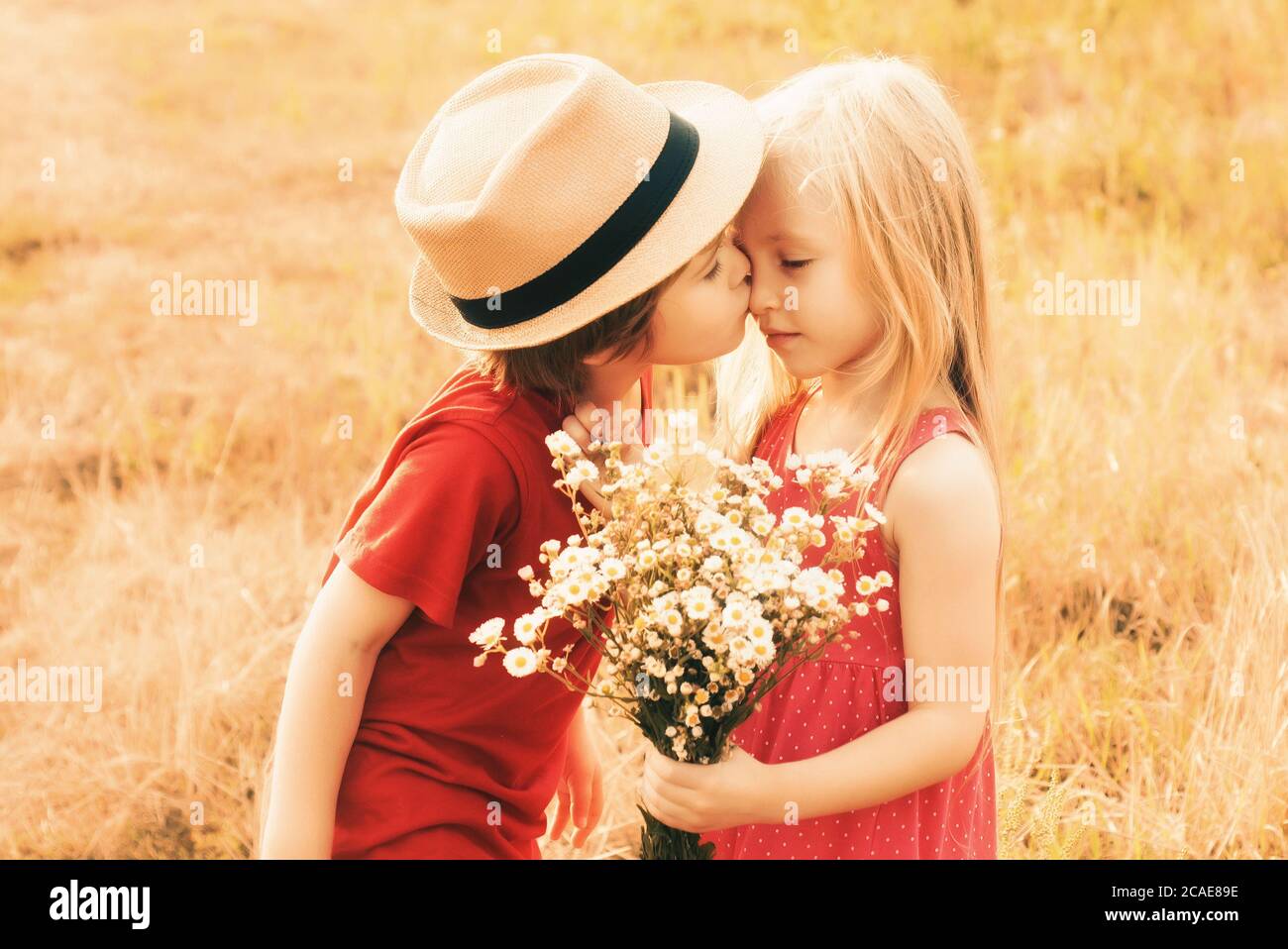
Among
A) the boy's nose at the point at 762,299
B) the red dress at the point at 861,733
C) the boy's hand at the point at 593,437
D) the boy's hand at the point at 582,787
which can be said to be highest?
the boy's nose at the point at 762,299

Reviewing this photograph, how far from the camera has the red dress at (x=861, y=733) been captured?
2.21m

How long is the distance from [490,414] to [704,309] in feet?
1.31

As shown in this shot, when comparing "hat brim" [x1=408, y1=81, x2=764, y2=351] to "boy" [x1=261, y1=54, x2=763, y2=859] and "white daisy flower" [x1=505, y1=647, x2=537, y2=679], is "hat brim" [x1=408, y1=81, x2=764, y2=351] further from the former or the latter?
"white daisy flower" [x1=505, y1=647, x2=537, y2=679]

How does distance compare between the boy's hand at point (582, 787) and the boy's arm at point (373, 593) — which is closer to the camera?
the boy's arm at point (373, 593)

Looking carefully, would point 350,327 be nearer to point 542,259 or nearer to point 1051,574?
point 1051,574

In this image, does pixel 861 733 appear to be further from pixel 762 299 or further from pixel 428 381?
pixel 428 381

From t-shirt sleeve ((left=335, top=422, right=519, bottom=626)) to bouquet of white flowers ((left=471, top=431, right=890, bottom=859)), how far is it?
23 cm

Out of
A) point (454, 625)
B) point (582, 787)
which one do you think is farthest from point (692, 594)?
point (582, 787)

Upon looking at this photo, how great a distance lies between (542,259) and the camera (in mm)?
2094

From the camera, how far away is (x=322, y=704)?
2072 millimetres

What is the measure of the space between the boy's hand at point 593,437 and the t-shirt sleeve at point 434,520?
13 centimetres

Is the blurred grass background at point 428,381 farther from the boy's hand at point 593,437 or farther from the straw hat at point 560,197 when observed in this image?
the boy's hand at point 593,437

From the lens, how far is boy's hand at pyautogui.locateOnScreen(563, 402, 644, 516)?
6.84 ft

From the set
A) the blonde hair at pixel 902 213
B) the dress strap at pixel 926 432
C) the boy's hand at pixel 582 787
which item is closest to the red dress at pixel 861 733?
the dress strap at pixel 926 432
